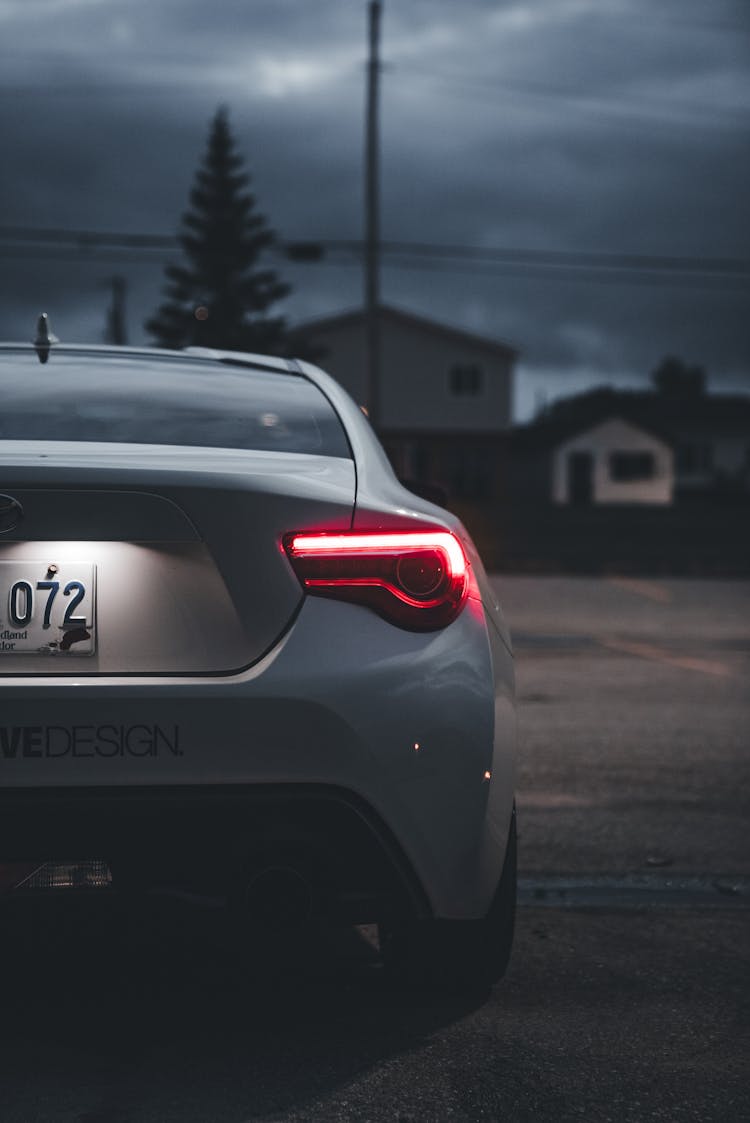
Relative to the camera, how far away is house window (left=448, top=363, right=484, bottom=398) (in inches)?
2087

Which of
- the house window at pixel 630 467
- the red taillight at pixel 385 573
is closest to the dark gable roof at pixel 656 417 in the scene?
the house window at pixel 630 467

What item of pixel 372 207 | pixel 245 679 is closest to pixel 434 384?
pixel 372 207

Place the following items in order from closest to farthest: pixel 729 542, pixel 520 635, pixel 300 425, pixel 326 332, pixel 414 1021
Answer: pixel 414 1021 < pixel 300 425 < pixel 520 635 < pixel 729 542 < pixel 326 332

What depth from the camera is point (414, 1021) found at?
320 cm

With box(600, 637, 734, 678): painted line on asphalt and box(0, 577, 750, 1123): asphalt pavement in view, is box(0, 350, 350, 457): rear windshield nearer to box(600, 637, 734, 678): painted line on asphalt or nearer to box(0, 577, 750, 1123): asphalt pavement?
box(0, 577, 750, 1123): asphalt pavement

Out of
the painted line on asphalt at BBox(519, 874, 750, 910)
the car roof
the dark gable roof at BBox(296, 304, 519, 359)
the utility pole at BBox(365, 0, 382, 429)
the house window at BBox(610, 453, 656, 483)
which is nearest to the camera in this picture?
the car roof

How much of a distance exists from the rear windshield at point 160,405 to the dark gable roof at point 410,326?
48.7 metres

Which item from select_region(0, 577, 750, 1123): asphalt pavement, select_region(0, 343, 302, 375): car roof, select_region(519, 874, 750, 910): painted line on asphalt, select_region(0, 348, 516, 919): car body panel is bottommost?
select_region(519, 874, 750, 910): painted line on asphalt

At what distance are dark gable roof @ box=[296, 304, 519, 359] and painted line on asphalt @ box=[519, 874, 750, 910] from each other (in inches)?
1907

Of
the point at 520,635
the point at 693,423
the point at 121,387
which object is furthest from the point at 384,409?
the point at 121,387

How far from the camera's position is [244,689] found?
2.67 meters

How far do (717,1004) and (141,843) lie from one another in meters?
1.54

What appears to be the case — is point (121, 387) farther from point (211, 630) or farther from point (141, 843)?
Answer: point (141, 843)

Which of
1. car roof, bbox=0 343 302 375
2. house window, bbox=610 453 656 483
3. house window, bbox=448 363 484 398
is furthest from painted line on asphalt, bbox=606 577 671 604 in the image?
house window, bbox=610 453 656 483
